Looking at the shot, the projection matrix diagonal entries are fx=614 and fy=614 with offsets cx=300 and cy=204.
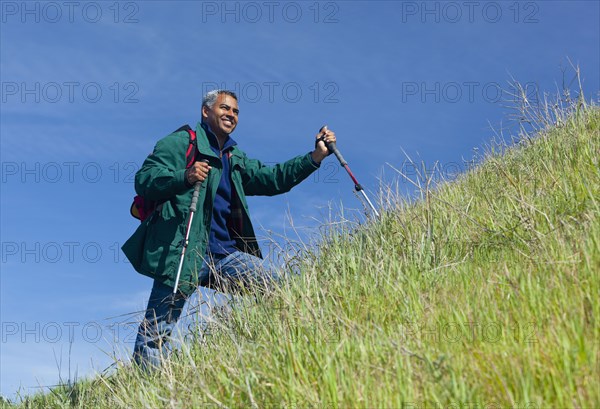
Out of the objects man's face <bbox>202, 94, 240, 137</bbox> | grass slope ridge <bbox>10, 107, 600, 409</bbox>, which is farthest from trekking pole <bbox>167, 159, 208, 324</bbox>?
man's face <bbox>202, 94, 240, 137</bbox>

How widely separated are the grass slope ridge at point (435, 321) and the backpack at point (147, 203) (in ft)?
5.55

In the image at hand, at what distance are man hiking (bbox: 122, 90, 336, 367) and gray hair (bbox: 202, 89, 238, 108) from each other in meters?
0.01

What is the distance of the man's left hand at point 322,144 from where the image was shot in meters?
6.98

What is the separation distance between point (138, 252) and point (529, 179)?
3.94m

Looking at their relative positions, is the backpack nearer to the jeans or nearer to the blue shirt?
the blue shirt

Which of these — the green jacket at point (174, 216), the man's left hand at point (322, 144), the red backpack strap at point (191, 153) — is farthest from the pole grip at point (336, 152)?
the red backpack strap at point (191, 153)

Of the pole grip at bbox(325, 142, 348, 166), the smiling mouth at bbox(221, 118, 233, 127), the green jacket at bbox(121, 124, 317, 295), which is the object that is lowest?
the green jacket at bbox(121, 124, 317, 295)

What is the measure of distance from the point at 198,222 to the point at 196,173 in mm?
590

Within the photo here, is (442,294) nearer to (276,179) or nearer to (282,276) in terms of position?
(282,276)

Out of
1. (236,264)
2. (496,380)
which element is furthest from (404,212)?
(496,380)

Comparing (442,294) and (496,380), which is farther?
Result: (442,294)

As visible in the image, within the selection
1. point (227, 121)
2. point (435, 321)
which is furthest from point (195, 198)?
point (435, 321)

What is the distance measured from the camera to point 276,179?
721 centimetres

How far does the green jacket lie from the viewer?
608cm
